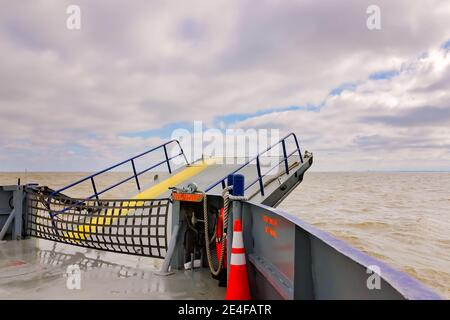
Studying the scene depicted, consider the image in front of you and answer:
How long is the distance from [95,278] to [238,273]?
89.6 inches

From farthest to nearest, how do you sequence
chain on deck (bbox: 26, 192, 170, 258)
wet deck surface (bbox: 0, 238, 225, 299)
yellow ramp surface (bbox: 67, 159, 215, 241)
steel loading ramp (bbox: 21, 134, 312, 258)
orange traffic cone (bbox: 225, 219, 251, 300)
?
1. yellow ramp surface (bbox: 67, 159, 215, 241)
2. steel loading ramp (bbox: 21, 134, 312, 258)
3. chain on deck (bbox: 26, 192, 170, 258)
4. wet deck surface (bbox: 0, 238, 225, 299)
5. orange traffic cone (bbox: 225, 219, 251, 300)

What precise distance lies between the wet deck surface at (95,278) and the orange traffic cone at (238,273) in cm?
42

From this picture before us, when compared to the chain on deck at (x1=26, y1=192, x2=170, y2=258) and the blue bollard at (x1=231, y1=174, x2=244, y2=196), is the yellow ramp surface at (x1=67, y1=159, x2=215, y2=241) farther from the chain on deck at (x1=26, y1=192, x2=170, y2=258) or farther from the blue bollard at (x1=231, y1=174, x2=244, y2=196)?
the blue bollard at (x1=231, y1=174, x2=244, y2=196)

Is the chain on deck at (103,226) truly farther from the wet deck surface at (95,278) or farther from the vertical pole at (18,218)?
the wet deck surface at (95,278)

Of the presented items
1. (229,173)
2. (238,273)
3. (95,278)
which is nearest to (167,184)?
(229,173)

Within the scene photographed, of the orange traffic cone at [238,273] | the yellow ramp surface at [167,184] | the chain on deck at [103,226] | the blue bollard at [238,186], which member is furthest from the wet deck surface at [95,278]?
the yellow ramp surface at [167,184]

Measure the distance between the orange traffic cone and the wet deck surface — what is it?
1.39 ft

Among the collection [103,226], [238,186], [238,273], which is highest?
[238,186]

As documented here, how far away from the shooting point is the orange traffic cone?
3770 mm

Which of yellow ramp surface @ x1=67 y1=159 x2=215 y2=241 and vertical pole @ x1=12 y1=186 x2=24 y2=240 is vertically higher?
yellow ramp surface @ x1=67 y1=159 x2=215 y2=241

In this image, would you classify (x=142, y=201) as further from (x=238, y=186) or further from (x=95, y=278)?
(x=238, y=186)

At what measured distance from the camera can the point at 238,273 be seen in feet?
12.5

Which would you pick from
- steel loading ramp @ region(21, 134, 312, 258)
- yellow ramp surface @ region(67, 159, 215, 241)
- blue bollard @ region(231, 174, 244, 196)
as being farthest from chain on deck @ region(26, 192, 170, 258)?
blue bollard @ region(231, 174, 244, 196)
